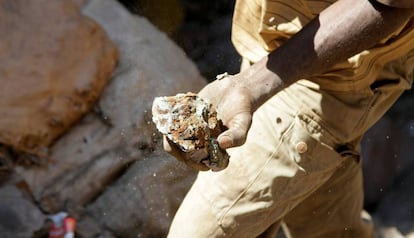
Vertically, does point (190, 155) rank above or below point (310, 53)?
below

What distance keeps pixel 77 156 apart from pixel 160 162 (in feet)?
1.07

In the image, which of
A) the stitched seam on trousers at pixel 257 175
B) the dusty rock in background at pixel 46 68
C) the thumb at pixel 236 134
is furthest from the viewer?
the dusty rock in background at pixel 46 68

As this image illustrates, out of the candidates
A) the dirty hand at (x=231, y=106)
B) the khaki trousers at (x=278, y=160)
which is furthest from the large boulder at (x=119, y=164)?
the dirty hand at (x=231, y=106)

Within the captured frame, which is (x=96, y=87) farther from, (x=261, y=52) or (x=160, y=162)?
(x=261, y=52)

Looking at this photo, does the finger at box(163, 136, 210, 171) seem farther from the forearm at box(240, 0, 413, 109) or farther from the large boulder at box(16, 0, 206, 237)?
the large boulder at box(16, 0, 206, 237)

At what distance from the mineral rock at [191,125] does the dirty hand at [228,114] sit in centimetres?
2

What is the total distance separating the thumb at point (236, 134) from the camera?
1677 mm

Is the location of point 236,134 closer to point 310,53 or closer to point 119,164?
point 310,53

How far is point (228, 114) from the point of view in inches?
68.8

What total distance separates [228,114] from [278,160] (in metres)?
0.49

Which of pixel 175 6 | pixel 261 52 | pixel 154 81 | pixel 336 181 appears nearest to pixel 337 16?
pixel 261 52

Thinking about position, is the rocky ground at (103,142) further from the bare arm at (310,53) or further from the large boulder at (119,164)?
the bare arm at (310,53)

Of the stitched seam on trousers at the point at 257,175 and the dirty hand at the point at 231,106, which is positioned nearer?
the dirty hand at the point at 231,106

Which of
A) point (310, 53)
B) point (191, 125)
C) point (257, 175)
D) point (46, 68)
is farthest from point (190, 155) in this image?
point (46, 68)
